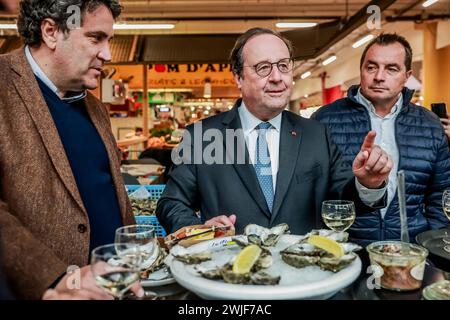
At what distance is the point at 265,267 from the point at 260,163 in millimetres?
1033

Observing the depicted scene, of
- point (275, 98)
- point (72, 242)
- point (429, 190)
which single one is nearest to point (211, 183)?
point (275, 98)

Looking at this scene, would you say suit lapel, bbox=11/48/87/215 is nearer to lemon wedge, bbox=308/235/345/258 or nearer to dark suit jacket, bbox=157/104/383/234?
dark suit jacket, bbox=157/104/383/234

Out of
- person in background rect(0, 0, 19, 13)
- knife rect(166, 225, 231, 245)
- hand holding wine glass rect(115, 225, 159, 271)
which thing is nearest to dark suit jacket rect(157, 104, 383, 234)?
knife rect(166, 225, 231, 245)

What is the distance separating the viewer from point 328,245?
1188 millimetres

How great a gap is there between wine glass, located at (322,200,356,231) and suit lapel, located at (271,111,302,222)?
385 millimetres

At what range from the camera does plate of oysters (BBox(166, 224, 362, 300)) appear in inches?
38.6

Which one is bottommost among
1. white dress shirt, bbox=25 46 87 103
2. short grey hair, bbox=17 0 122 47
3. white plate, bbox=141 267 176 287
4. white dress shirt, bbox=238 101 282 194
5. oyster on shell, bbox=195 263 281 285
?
white plate, bbox=141 267 176 287

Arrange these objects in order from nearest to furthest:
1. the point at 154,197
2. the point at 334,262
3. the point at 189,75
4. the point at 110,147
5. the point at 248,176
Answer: the point at 334,262
the point at 110,147
the point at 248,176
the point at 154,197
the point at 189,75

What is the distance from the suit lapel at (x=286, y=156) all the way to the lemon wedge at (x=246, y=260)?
34.7 inches

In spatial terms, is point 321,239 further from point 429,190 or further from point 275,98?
point 429,190

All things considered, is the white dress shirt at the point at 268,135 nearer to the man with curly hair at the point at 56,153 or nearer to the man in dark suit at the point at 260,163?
the man in dark suit at the point at 260,163

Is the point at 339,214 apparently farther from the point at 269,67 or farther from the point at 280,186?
the point at 269,67

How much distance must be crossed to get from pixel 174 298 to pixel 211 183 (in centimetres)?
104

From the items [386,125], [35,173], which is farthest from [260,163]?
[386,125]
